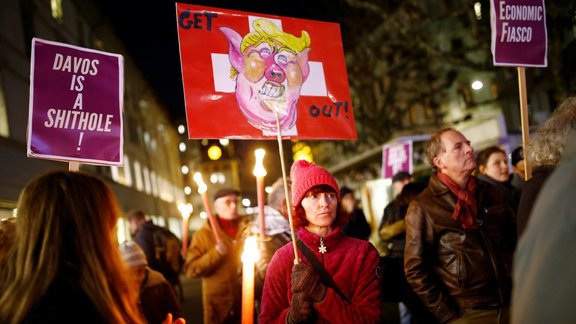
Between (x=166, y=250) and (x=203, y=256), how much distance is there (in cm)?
288

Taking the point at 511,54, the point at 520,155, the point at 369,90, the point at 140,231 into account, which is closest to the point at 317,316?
the point at 511,54

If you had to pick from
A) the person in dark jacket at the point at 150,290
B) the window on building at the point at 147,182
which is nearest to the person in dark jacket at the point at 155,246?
the person in dark jacket at the point at 150,290

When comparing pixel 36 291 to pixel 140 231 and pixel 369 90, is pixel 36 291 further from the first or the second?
pixel 369 90

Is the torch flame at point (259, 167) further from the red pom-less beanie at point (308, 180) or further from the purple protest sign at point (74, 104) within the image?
the purple protest sign at point (74, 104)

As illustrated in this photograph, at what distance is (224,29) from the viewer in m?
3.87

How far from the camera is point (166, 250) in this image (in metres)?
8.34

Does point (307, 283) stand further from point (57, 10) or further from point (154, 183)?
point (154, 183)

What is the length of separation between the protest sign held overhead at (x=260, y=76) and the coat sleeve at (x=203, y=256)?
2247 mm

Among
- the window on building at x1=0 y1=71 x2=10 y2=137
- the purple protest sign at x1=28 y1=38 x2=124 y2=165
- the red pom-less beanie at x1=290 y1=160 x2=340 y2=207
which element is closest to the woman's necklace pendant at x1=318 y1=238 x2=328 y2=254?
the red pom-less beanie at x1=290 y1=160 x2=340 y2=207

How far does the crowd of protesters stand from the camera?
127cm

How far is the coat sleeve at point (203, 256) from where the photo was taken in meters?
5.59

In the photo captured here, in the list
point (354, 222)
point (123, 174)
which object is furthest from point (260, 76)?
point (123, 174)

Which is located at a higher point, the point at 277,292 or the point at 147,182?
the point at 147,182

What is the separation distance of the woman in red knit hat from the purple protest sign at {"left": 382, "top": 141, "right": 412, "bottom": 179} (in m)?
7.54
